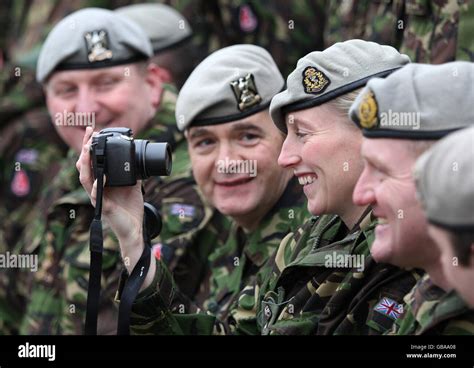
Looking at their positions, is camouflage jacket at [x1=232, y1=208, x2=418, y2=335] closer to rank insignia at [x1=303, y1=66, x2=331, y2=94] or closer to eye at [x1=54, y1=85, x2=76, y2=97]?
rank insignia at [x1=303, y1=66, x2=331, y2=94]

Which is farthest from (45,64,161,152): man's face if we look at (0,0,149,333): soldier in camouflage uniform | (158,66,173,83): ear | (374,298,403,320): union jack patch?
(374,298,403,320): union jack patch

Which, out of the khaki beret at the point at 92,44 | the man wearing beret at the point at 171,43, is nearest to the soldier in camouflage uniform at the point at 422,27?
the man wearing beret at the point at 171,43

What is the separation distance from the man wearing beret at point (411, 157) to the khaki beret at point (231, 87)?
5.06 ft

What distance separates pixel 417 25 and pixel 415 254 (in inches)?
95.4

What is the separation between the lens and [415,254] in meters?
3.18

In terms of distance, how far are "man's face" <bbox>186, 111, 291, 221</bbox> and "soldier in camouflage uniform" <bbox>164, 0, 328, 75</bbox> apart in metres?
2.17

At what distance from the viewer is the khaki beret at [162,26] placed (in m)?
6.75

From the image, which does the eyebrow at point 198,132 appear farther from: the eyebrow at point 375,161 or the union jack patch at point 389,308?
the eyebrow at point 375,161

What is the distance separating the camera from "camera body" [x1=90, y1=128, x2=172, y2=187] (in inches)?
148

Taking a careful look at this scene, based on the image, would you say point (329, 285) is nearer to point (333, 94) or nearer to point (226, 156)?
point (333, 94)

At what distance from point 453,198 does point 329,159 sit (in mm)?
1292

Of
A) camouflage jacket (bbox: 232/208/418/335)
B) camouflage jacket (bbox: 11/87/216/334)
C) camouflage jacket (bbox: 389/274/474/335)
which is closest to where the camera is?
camouflage jacket (bbox: 389/274/474/335)

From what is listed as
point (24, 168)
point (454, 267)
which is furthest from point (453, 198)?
point (24, 168)

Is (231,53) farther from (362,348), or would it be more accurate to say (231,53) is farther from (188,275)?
(362,348)
